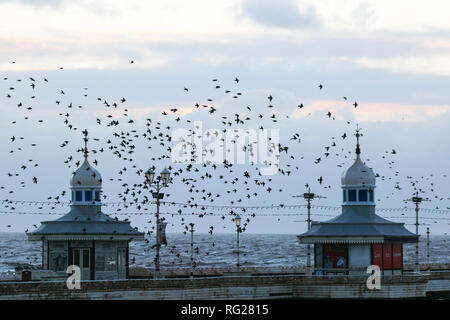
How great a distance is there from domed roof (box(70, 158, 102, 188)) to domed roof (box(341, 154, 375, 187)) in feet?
56.1

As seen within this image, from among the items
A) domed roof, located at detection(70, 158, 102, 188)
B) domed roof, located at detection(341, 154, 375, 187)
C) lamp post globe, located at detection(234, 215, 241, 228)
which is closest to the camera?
lamp post globe, located at detection(234, 215, 241, 228)

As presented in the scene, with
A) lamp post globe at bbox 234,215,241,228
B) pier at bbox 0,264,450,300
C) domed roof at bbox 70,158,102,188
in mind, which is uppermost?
domed roof at bbox 70,158,102,188

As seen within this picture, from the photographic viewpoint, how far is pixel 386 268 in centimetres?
7825

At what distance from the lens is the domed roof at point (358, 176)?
81062mm

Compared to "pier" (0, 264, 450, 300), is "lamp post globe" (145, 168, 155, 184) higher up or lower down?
higher up

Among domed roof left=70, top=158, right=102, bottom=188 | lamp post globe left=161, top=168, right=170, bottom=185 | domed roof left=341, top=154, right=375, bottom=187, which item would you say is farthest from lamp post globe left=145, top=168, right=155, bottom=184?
domed roof left=341, top=154, right=375, bottom=187

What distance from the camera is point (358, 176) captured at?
80.9 meters

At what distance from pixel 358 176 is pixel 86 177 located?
18710 mm

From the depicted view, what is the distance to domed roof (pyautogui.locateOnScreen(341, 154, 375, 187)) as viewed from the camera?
81062mm

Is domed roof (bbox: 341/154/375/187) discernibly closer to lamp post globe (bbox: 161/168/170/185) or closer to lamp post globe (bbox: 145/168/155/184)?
lamp post globe (bbox: 161/168/170/185)

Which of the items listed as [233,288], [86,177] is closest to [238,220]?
[233,288]

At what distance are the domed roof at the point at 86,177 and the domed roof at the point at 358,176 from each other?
17.1 meters

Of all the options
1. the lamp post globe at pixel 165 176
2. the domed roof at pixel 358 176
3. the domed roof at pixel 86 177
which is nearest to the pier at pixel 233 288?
the lamp post globe at pixel 165 176

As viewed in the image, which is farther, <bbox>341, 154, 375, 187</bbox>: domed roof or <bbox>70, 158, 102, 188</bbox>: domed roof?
<bbox>341, 154, 375, 187</bbox>: domed roof
